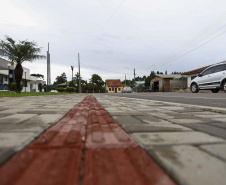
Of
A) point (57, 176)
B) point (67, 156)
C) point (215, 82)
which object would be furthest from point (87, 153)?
point (215, 82)

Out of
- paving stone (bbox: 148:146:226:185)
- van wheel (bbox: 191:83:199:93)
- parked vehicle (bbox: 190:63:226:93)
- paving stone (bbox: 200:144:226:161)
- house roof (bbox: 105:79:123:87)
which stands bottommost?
paving stone (bbox: 200:144:226:161)

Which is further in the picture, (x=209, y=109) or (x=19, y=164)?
(x=209, y=109)

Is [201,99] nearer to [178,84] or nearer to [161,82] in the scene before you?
[178,84]

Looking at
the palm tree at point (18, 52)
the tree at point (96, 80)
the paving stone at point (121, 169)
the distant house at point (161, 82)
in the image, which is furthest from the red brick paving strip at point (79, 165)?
the tree at point (96, 80)

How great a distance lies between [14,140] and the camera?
1083 millimetres

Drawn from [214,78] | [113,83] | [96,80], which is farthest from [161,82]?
[113,83]

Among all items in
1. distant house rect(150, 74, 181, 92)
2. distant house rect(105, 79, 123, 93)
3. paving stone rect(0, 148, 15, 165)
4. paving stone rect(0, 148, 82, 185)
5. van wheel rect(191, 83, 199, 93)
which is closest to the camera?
paving stone rect(0, 148, 82, 185)

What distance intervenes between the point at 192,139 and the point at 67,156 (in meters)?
0.95

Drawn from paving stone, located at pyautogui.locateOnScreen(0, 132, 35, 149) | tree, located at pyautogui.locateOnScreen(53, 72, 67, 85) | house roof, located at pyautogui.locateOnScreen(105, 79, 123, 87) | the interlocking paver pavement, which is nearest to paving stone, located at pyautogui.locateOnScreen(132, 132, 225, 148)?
the interlocking paver pavement

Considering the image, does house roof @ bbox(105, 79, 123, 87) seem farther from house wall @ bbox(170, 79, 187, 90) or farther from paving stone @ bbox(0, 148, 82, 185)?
paving stone @ bbox(0, 148, 82, 185)

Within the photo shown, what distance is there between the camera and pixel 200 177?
0.67 meters

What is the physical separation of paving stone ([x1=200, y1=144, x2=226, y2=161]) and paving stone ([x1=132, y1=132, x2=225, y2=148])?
8 cm

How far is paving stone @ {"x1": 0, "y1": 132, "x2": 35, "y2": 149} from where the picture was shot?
0.98 meters

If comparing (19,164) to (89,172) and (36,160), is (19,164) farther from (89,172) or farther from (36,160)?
(89,172)
